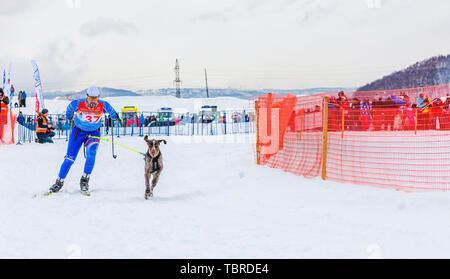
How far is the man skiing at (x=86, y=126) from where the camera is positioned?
701cm

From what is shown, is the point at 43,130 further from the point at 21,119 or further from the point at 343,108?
the point at 343,108

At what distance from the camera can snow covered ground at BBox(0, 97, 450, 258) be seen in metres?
4.14

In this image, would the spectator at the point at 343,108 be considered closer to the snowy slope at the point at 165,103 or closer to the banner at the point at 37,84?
the banner at the point at 37,84

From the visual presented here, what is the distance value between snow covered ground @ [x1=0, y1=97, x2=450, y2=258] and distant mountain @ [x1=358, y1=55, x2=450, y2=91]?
5189 inches

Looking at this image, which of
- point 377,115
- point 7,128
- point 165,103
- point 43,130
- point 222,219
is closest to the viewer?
point 222,219

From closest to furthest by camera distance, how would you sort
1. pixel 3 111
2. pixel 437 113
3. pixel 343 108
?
1. pixel 343 108
2. pixel 437 113
3. pixel 3 111

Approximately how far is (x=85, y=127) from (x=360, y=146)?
6294mm

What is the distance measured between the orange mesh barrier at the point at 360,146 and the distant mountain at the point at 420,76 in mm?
123583

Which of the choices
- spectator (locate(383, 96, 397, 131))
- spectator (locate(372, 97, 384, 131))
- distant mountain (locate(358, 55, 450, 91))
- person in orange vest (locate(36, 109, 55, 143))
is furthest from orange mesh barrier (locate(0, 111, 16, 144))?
distant mountain (locate(358, 55, 450, 91))

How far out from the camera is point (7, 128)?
18.2m

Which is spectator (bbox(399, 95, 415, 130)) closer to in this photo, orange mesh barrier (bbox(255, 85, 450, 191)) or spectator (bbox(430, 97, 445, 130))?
orange mesh barrier (bbox(255, 85, 450, 191))

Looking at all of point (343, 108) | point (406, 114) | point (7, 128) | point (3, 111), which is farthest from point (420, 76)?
point (3, 111)

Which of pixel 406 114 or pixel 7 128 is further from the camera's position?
pixel 7 128

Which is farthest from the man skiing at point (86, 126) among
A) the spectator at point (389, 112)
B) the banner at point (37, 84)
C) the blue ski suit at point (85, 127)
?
the banner at point (37, 84)
